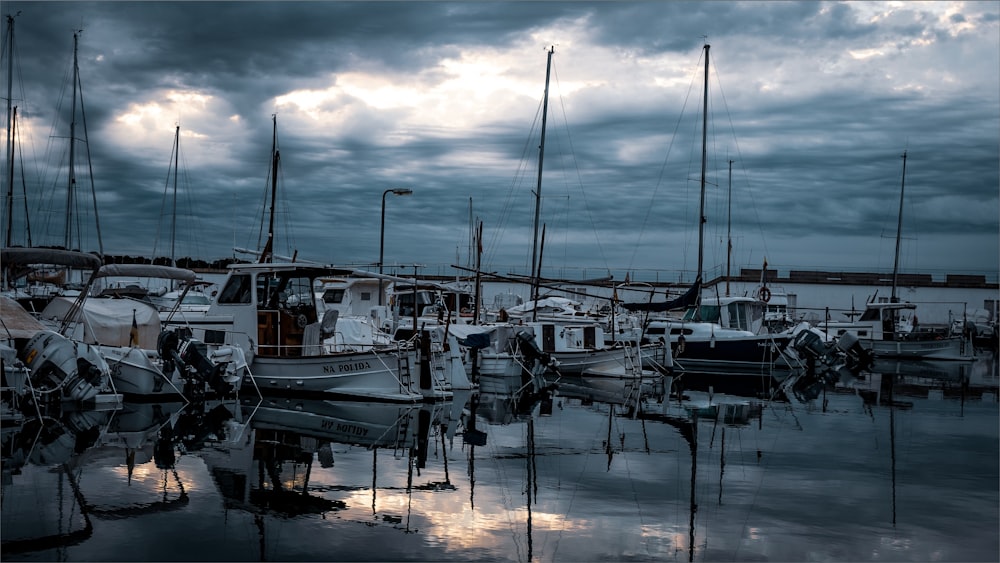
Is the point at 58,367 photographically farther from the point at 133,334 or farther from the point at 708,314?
the point at 708,314

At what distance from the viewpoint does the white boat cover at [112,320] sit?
22.1m

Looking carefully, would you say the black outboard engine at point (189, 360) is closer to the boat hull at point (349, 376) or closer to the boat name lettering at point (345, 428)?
the boat hull at point (349, 376)

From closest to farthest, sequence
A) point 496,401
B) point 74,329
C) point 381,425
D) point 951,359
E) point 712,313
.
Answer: point 381,425 → point 74,329 → point 496,401 → point 712,313 → point 951,359

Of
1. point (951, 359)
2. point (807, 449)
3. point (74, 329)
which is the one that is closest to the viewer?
point (807, 449)

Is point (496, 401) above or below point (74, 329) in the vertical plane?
below

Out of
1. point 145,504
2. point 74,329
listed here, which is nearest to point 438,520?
point 145,504

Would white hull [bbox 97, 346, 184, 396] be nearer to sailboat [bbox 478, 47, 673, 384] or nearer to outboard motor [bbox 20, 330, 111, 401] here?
outboard motor [bbox 20, 330, 111, 401]

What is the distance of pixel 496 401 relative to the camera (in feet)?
77.2

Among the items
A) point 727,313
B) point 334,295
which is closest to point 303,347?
point 334,295

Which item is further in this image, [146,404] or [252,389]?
[252,389]

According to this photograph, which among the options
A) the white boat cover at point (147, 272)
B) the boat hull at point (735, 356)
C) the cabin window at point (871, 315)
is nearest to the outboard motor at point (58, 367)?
the white boat cover at point (147, 272)

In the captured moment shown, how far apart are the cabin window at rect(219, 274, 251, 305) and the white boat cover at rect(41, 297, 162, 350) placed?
6.02ft

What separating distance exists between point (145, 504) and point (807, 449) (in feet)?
35.5

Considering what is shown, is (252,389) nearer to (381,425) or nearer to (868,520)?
(381,425)
